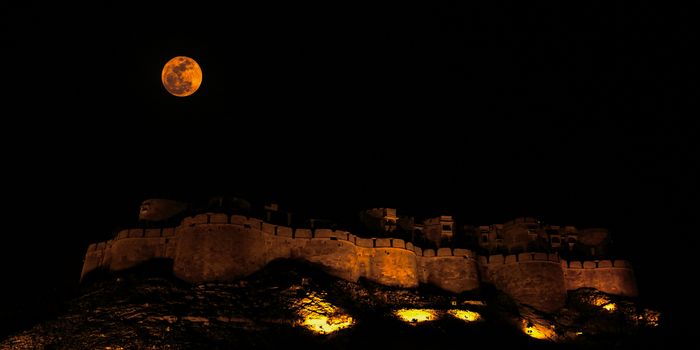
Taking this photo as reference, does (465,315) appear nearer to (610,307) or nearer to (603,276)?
(610,307)

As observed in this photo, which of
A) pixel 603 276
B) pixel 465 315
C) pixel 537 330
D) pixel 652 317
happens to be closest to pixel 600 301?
pixel 603 276

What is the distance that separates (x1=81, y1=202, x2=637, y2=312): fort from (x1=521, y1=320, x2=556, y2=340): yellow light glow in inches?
136

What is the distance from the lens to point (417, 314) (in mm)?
46125

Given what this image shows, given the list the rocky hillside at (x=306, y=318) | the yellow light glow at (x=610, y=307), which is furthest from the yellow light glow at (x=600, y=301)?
the yellow light glow at (x=610, y=307)

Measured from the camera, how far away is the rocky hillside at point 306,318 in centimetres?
3875

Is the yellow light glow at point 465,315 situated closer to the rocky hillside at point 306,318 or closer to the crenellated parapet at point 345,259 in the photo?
the rocky hillside at point 306,318

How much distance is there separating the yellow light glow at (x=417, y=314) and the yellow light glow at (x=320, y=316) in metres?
4.46

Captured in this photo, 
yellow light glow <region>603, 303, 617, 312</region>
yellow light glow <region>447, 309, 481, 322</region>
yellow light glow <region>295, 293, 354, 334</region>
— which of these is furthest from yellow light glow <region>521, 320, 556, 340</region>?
yellow light glow <region>295, 293, 354, 334</region>

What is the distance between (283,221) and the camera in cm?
5244

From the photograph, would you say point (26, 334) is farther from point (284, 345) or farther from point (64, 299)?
point (284, 345)

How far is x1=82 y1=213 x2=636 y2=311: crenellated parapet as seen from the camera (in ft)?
152

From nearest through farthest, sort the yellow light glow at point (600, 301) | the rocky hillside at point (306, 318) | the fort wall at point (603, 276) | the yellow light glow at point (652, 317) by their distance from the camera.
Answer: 1. the rocky hillside at point (306, 318)
2. the yellow light glow at point (652, 317)
3. the yellow light glow at point (600, 301)
4. the fort wall at point (603, 276)

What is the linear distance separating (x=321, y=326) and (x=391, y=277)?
1020cm

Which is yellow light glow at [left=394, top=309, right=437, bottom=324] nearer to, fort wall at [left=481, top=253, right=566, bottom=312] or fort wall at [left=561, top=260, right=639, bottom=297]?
fort wall at [left=481, top=253, right=566, bottom=312]
